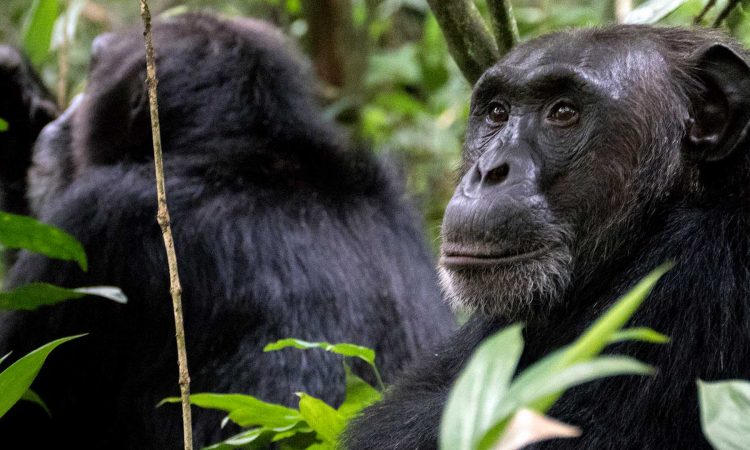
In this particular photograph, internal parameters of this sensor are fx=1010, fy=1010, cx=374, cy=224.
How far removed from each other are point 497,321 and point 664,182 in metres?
0.69

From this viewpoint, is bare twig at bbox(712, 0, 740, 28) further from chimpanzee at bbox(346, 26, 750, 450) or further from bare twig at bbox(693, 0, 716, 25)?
chimpanzee at bbox(346, 26, 750, 450)

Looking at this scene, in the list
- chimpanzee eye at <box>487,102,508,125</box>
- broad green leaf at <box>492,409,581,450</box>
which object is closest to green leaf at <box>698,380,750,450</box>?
broad green leaf at <box>492,409,581,450</box>

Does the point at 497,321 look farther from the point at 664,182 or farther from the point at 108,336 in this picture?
the point at 108,336

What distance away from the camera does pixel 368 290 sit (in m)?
4.63

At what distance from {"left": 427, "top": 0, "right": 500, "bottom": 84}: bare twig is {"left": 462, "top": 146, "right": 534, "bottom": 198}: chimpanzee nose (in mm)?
936

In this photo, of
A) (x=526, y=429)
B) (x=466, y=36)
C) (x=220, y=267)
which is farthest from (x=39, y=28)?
(x=526, y=429)

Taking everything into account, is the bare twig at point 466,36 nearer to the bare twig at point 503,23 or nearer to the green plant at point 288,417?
the bare twig at point 503,23

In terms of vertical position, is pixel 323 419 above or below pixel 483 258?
below

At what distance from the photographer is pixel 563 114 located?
3057 mm

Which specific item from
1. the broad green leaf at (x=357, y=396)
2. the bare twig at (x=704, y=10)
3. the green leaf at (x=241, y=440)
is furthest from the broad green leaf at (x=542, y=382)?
the bare twig at (x=704, y=10)

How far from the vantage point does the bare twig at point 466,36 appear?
376 cm

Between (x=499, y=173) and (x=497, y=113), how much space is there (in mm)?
345

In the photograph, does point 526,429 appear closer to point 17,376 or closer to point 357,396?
point 17,376

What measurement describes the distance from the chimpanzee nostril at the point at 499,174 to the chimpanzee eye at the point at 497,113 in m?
0.30
